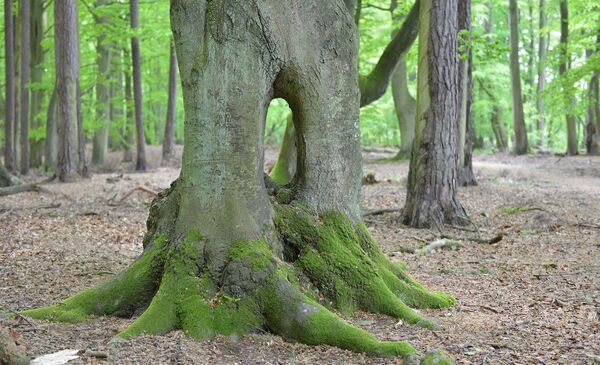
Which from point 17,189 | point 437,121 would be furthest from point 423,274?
point 17,189

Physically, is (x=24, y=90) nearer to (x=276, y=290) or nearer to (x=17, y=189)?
(x=17, y=189)

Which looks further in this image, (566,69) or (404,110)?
(404,110)

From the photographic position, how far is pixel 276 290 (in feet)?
14.9

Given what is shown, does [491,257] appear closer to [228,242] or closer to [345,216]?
[345,216]

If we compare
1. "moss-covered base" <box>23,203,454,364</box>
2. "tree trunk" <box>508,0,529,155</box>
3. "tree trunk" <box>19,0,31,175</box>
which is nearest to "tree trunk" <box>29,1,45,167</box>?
"tree trunk" <box>19,0,31,175</box>

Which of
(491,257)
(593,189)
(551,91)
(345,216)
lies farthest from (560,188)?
(345,216)

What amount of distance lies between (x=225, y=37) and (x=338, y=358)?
2.60 m

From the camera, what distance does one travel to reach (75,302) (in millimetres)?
4859

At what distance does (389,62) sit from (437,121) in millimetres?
3044

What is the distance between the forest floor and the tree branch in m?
2.38

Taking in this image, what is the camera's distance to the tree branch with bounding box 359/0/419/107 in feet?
40.2

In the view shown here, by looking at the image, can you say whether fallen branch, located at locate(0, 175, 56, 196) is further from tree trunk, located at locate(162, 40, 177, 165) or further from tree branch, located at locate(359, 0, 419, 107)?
tree trunk, located at locate(162, 40, 177, 165)

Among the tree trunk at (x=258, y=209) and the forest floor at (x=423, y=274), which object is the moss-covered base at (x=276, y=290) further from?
the forest floor at (x=423, y=274)

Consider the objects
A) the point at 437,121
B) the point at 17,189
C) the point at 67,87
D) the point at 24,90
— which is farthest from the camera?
the point at 24,90
